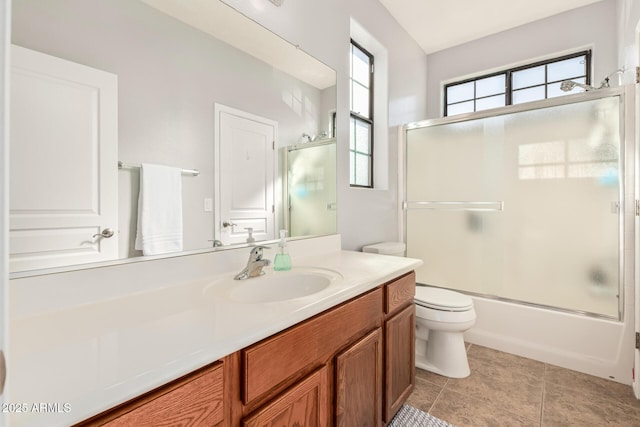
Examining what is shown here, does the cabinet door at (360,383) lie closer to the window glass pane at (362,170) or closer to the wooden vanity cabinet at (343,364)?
the wooden vanity cabinet at (343,364)

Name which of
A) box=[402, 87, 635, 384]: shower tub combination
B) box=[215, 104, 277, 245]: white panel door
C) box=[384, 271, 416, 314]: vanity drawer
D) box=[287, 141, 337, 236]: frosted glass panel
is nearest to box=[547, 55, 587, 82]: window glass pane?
box=[402, 87, 635, 384]: shower tub combination

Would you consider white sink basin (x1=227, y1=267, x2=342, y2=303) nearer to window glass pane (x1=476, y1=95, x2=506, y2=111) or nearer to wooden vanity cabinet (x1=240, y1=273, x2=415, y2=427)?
wooden vanity cabinet (x1=240, y1=273, x2=415, y2=427)

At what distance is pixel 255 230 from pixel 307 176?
485mm

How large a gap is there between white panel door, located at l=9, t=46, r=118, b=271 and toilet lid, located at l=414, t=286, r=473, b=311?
171cm

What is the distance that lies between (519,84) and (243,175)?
10.4 feet

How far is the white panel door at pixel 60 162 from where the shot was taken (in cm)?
79

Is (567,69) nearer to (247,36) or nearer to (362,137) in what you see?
(362,137)

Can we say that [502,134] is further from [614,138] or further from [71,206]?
[71,206]

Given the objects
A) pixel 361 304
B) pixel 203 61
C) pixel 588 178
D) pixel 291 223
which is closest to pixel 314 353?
pixel 361 304

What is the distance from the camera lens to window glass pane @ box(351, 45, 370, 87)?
235 cm

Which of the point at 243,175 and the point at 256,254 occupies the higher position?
the point at 243,175

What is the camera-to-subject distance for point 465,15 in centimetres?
274

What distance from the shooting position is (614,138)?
1.96 metres

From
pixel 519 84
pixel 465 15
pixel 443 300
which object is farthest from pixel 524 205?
pixel 465 15
